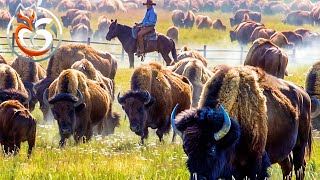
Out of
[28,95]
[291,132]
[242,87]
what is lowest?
[28,95]

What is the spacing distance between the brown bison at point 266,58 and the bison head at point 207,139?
10.5 meters

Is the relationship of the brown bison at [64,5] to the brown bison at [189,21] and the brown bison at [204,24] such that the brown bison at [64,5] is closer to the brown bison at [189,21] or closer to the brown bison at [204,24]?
the brown bison at [189,21]

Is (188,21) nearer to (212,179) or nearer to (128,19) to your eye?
(128,19)

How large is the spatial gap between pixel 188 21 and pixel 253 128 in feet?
170

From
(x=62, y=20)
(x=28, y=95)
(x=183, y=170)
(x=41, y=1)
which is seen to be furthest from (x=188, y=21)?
(x=183, y=170)

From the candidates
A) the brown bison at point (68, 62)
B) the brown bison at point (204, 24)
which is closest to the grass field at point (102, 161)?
the brown bison at point (68, 62)

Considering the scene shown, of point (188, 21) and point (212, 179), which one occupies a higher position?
point (212, 179)

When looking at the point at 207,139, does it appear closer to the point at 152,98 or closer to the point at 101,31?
the point at 152,98

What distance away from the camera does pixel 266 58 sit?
17109 mm

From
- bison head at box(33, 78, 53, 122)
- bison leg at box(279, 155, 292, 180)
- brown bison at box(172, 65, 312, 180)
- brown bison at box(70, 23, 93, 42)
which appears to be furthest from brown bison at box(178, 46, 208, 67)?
brown bison at box(70, 23, 93, 42)

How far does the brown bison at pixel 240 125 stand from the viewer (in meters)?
6.41

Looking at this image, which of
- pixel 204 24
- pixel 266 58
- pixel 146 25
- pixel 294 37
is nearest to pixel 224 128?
Answer: pixel 266 58

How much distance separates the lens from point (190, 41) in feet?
157

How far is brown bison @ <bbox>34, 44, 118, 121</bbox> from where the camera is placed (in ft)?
52.5
